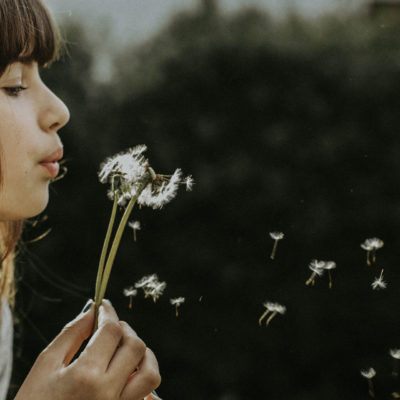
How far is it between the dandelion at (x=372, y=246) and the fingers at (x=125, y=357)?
0.82m

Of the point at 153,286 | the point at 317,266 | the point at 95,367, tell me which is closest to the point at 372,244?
the point at 317,266

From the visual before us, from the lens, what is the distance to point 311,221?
148 centimetres

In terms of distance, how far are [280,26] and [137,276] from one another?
2.39ft

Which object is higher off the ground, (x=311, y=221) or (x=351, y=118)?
(x=351, y=118)

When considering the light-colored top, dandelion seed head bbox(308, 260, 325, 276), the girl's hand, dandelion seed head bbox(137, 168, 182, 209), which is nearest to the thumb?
the girl's hand

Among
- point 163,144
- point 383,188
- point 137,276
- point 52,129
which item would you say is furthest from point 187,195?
point 52,129

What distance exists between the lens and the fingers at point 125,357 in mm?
643

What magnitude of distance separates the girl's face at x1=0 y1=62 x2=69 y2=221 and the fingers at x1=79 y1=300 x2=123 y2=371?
19 centimetres

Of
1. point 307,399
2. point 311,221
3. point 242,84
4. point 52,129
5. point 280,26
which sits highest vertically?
point 52,129

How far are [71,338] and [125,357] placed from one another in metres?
0.06

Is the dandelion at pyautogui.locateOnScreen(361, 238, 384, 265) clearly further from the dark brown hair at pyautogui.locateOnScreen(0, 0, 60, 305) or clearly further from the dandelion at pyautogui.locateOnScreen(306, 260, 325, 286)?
the dark brown hair at pyautogui.locateOnScreen(0, 0, 60, 305)

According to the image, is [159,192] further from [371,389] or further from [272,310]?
[371,389]

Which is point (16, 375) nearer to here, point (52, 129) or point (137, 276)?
point (137, 276)

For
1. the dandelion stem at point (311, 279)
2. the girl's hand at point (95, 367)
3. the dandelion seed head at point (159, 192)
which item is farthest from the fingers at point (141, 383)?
the dandelion stem at point (311, 279)
